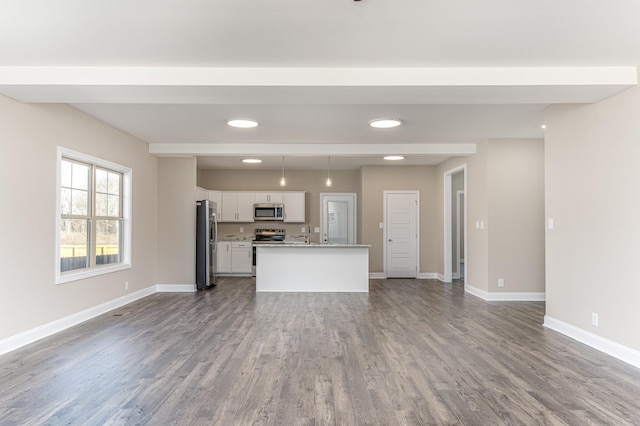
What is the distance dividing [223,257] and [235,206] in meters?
1.23

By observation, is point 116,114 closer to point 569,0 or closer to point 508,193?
point 569,0

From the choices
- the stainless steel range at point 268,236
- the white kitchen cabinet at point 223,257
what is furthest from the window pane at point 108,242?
the stainless steel range at point 268,236

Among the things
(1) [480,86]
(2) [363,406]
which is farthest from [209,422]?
(1) [480,86]

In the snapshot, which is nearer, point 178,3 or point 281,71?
point 178,3

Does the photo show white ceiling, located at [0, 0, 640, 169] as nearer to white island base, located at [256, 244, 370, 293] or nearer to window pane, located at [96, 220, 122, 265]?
window pane, located at [96, 220, 122, 265]

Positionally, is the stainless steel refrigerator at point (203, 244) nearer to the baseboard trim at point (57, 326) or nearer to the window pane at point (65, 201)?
the baseboard trim at point (57, 326)

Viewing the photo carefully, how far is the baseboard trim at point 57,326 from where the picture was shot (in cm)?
376

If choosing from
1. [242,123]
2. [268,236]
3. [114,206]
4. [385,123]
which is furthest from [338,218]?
[114,206]

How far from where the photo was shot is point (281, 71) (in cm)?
352

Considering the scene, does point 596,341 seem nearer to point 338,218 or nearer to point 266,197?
point 338,218

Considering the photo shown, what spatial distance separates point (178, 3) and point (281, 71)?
3.89ft

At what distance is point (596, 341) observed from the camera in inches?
152

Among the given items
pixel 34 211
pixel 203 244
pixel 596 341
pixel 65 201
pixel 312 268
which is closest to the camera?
pixel 596 341

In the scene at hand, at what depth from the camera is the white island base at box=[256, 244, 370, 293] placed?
723 cm
